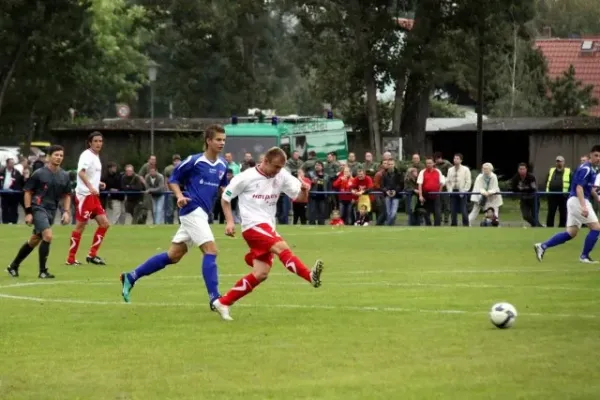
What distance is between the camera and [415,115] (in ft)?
174

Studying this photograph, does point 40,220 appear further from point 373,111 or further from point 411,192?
point 373,111

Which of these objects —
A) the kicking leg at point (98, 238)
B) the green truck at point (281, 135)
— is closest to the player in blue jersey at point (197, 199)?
the kicking leg at point (98, 238)

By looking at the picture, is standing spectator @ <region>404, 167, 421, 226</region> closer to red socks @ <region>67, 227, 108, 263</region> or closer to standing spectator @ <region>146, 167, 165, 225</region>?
standing spectator @ <region>146, 167, 165, 225</region>

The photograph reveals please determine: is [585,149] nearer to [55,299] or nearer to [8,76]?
[8,76]

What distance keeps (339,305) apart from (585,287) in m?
3.89

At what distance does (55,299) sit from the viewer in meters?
17.7

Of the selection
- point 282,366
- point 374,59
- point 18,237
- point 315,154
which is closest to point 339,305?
point 282,366

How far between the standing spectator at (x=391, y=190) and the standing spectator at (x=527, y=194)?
9.43 feet

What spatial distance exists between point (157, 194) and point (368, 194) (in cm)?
525

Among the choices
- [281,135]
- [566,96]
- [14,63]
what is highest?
[14,63]

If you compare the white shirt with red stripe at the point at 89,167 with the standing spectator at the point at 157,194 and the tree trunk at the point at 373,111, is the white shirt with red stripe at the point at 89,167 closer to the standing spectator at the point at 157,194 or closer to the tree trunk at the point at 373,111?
the standing spectator at the point at 157,194

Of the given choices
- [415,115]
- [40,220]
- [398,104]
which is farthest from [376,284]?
[415,115]

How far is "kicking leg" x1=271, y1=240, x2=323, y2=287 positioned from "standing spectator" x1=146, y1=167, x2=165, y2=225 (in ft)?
77.0

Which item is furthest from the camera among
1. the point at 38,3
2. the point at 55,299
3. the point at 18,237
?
the point at 38,3
